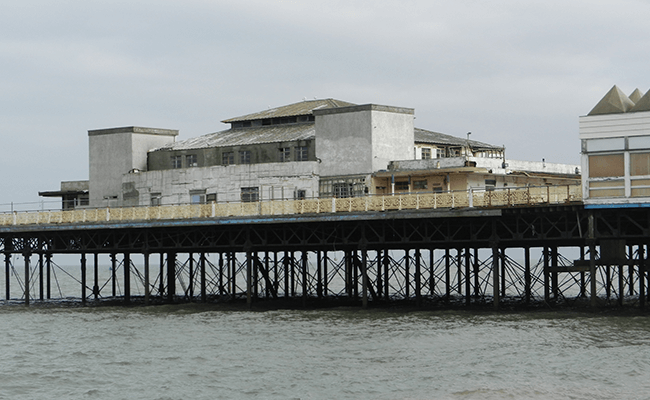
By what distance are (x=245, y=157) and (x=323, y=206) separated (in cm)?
1119

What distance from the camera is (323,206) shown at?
5294 cm

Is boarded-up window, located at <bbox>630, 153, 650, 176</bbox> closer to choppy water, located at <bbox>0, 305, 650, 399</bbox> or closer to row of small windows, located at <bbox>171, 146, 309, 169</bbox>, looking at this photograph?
choppy water, located at <bbox>0, 305, 650, 399</bbox>

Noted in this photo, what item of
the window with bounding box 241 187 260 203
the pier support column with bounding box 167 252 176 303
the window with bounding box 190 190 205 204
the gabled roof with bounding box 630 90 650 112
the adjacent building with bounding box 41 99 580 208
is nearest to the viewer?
the gabled roof with bounding box 630 90 650 112

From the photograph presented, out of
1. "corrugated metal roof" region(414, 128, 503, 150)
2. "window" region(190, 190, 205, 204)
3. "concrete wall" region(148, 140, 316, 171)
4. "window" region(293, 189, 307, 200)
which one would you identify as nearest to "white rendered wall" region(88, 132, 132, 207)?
"concrete wall" region(148, 140, 316, 171)

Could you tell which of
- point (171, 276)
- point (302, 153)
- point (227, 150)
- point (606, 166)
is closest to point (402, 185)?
point (302, 153)

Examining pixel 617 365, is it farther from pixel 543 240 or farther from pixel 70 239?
pixel 70 239

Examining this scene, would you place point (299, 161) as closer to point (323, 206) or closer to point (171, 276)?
point (323, 206)

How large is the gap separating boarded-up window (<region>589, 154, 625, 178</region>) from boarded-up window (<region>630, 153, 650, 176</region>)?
45cm

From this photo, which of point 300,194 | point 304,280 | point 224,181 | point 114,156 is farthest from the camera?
point 114,156

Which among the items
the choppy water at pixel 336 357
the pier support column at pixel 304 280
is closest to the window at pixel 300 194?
the pier support column at pixel 304 280

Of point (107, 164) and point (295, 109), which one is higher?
point (295, 109)

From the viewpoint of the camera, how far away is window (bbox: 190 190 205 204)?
6223 centimetres

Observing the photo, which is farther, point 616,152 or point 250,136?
point 250,136

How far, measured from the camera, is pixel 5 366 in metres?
37.4
